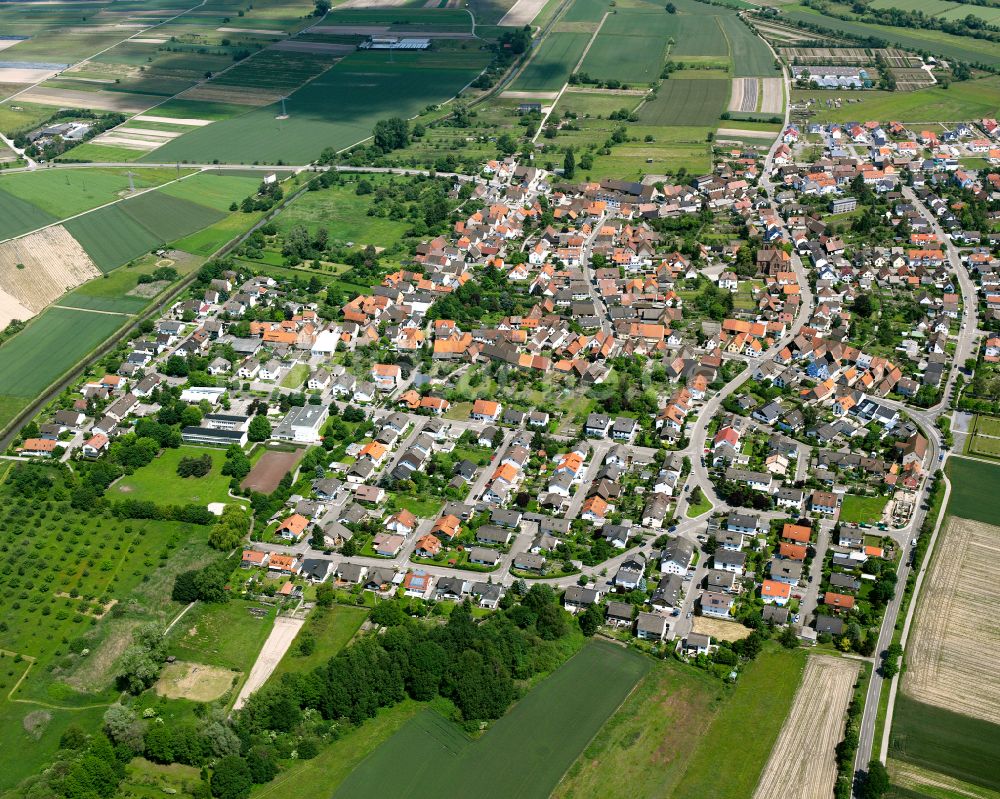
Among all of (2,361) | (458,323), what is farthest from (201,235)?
(458,323)

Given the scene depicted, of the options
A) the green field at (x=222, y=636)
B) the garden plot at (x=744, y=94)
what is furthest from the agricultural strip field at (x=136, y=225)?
the garden plot at (x=744, y=94)

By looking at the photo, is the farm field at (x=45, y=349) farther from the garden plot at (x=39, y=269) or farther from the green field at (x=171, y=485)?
the green field at (x=171, y=485)

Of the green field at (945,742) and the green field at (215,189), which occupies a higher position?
the green field at (215,189)

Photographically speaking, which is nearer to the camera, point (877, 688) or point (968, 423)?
point (877, 688)

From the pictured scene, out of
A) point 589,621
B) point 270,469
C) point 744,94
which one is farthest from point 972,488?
point 744,94

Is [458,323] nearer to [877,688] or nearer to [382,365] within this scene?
[382,365]

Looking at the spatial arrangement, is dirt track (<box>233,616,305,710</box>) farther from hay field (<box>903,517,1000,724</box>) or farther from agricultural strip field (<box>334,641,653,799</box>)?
hay field (<box>903,517,1000,724</box>)

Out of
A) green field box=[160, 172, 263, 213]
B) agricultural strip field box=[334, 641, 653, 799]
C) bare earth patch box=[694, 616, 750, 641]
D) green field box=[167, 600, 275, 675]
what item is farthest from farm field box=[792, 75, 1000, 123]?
green field box=[167, 600, 275, 675]
